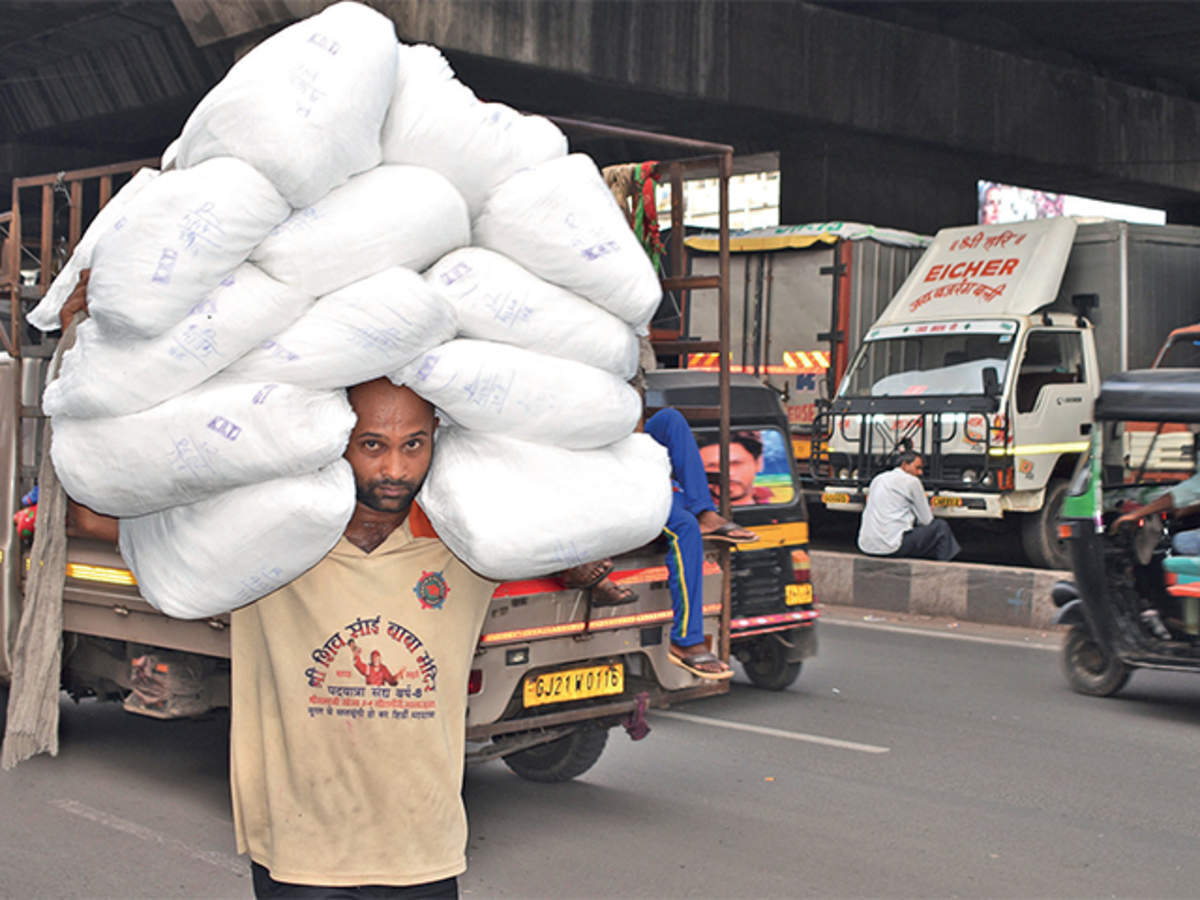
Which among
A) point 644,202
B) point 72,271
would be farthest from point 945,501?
point 72,271

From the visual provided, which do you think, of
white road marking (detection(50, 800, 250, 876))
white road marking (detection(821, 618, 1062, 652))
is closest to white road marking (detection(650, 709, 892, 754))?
white road marking (detection(50, 800, 250, 876))

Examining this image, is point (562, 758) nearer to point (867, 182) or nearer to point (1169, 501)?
point (1169, 501)

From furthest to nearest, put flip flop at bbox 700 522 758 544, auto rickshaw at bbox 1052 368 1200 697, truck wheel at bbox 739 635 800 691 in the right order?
truck wheel at bbox 739 635 800 691 → auto rickshaw at bbox 1052 368 1200 697 → flip flop at bbox 700 522 758 544

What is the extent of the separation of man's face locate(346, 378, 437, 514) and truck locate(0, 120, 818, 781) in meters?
2.85

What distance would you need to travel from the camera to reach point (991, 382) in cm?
1456

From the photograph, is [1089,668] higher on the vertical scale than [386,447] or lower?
lower

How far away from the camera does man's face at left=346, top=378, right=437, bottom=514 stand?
101 inches

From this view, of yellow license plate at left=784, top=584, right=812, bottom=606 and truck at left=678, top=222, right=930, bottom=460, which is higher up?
truck at left=678, top=222, right=930, bottom=460

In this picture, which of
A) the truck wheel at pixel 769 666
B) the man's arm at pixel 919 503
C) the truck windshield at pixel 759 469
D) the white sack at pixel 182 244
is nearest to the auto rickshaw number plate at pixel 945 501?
the man's arm at pixel 919 503

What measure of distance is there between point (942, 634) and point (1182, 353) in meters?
5.40

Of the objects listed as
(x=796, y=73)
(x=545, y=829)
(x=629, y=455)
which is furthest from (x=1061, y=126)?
(x=629, y=455)

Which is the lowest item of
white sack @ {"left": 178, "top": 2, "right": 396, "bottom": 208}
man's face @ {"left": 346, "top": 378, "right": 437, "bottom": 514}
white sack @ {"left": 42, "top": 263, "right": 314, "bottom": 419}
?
man's face @ {"left": 346, "top": 378, "right": 437, "bottom": 514}

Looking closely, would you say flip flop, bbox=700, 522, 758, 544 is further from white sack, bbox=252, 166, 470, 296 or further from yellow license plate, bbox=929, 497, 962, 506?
yellow license plate, bbox=929, 497, 962, 506

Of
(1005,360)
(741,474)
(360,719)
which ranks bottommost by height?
(360,719)
